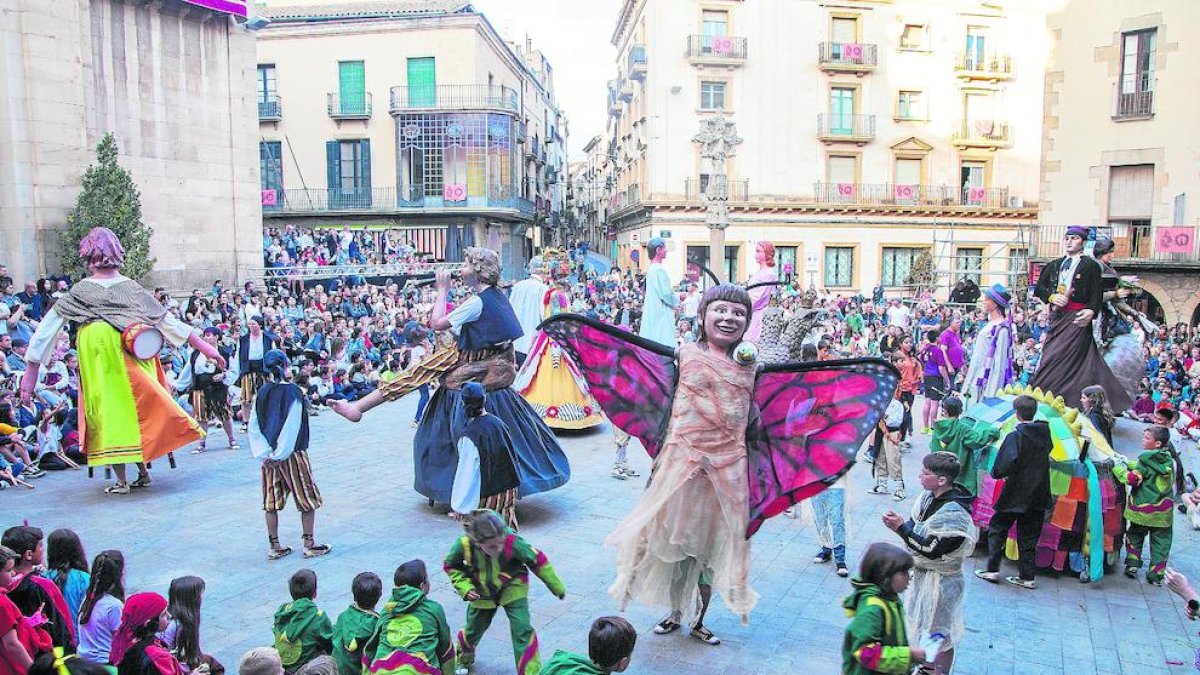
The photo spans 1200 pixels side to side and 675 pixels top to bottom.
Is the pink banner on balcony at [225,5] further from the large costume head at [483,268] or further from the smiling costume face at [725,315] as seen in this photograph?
the smiling costume face at [725,315]

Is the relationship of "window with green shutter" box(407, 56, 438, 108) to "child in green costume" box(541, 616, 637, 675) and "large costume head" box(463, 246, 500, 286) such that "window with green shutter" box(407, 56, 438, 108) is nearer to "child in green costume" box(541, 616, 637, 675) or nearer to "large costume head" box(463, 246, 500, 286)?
"large costume head" box(463, 246, 500, 286)

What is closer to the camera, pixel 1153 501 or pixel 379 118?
pixel 1153 501

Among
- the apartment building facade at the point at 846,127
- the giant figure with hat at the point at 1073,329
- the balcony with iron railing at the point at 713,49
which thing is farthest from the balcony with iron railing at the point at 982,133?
the giant figure with hat at the point at 1073,329

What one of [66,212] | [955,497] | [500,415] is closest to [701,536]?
[955,497]

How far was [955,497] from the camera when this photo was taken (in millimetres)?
4520

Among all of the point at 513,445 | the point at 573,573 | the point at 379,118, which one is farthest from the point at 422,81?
the point at 573,573

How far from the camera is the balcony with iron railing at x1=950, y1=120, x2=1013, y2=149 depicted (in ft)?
119

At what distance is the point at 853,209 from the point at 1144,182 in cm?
1583

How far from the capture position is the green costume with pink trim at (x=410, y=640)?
382 centimetres

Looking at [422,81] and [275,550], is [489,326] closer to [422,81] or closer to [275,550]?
[275,550]

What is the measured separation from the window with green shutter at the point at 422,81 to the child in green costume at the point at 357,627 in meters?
33.6

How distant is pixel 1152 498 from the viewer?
19.4ft

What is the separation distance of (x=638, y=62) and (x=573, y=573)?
33.3m

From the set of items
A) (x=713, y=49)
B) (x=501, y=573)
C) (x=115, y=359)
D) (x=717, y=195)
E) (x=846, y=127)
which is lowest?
(x=501, y=573)
